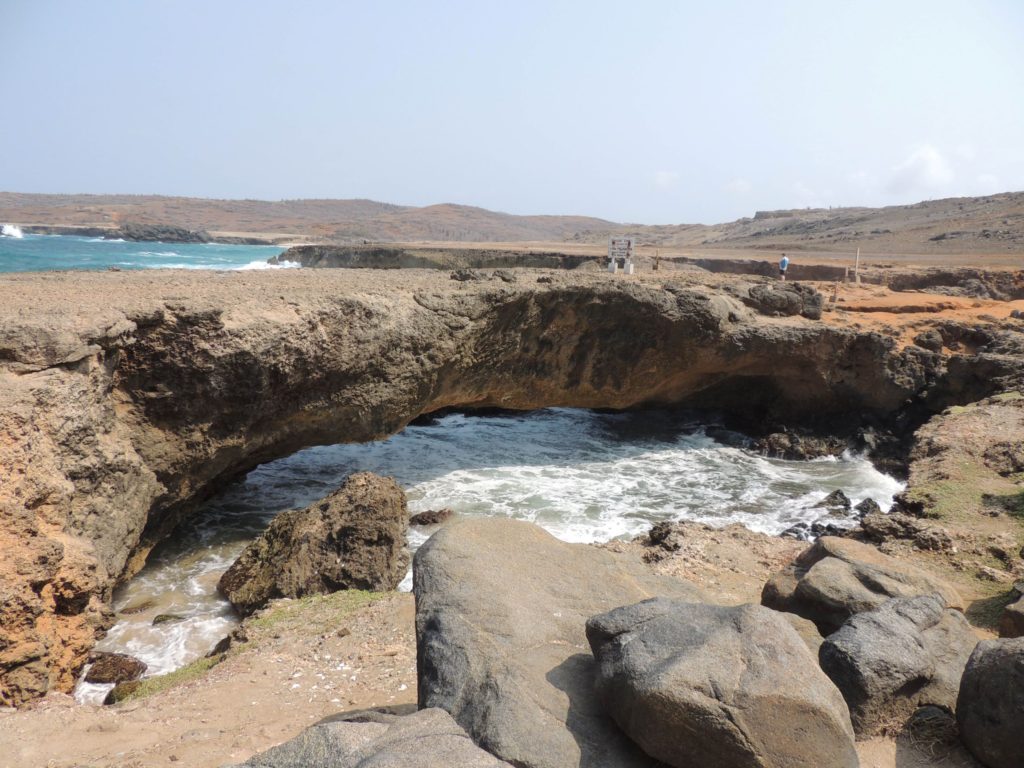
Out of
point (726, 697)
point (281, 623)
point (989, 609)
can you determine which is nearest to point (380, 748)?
point (726, 697)

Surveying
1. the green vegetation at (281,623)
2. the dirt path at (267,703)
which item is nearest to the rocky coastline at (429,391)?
the green vegetation at (281,623)

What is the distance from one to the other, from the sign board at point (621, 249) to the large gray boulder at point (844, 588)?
1059 cm

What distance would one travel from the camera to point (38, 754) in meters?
4.30

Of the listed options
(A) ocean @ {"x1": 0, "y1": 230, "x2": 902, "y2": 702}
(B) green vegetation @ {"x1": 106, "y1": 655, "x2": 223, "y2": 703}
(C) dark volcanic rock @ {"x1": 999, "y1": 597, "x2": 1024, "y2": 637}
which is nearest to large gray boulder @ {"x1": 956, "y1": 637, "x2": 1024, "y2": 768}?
(C) dark volcanic rock @ {"x1": 999, "y1": 597, "x2": 1024, "y2": 637}

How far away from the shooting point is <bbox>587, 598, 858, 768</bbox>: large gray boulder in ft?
9.98

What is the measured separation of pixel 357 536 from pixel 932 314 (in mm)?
14382

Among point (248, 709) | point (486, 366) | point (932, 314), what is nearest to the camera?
point (248, 709)

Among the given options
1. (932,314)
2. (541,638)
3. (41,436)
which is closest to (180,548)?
(41,436)

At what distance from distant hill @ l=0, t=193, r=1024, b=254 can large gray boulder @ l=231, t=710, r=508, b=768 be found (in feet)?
118

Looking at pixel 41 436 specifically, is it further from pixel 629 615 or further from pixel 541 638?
pixel 629 615

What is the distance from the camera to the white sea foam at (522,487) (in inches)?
331

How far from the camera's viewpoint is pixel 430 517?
34.7 feet

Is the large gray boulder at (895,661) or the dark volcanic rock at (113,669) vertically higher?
the large gray boulder at (895,661)

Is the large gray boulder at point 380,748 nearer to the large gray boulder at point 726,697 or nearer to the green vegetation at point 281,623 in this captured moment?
the large gray boulder at point 726,697
